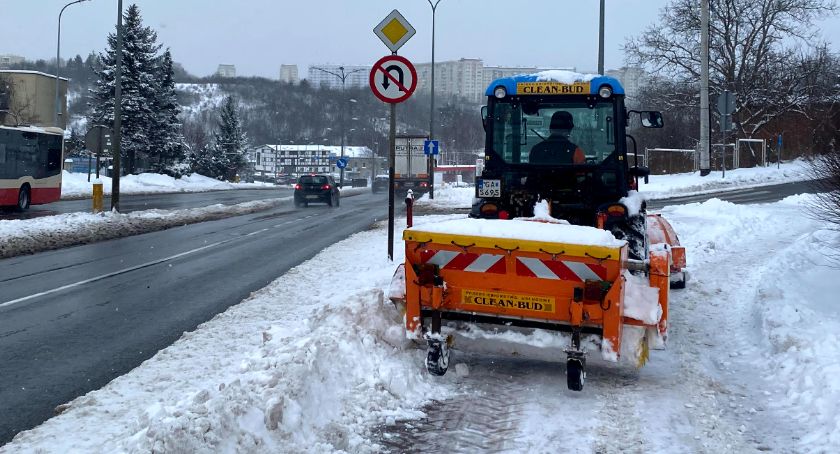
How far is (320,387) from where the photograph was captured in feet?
17.8

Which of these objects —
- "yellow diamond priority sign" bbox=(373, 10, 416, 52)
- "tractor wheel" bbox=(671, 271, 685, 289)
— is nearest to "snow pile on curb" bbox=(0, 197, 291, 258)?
"yellow diamond priority sign" bbox=(373, 10, 416, 52)

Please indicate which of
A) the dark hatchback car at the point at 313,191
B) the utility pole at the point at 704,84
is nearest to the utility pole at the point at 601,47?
the utility pole at the point at 704,84

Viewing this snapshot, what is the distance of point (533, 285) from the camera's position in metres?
→ 5.87

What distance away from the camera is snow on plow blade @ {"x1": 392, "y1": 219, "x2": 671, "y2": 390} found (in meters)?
5.70

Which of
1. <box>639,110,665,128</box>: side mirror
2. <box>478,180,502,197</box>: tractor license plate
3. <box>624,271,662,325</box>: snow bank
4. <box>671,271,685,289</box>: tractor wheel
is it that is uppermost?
<box>639,110,665,128</box>: side mirror

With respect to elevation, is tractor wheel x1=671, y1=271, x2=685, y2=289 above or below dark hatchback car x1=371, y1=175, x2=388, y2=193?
below

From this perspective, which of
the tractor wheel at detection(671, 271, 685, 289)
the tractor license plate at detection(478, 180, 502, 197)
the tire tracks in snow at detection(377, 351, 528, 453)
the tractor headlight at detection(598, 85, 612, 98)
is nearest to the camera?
the tire tracks in snow at detection(377, 351, 528, 453)

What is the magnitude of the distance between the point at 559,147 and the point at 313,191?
1100 inches

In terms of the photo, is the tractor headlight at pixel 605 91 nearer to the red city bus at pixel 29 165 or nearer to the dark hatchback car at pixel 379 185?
the red city bus at pixel 29 165

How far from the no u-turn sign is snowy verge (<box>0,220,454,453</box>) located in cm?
371

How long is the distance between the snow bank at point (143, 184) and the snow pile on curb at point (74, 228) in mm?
15653

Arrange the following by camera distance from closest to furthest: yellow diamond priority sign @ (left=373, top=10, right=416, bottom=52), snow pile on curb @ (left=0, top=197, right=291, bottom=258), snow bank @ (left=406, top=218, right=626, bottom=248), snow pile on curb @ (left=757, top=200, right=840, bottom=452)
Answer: snow pile on curb @ (left=757, top=200, right=840, bottom=452) < snow bank @ (left=406, top=218, right=626, bottom=248) < yellow diamond priority sign @ (left=373, top=10, right=416, bottom=52) < snow pile on curb @ (left=0, top=197, right=291, bottom=258)

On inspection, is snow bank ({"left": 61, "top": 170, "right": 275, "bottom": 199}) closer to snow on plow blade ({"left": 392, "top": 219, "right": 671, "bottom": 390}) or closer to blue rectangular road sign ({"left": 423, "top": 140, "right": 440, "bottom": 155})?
blue rectangular road sign ({"left": 423, "top": 140, "right": 440, "bottom": 155})

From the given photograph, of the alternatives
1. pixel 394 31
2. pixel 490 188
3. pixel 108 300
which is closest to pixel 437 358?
pixel 490 188
